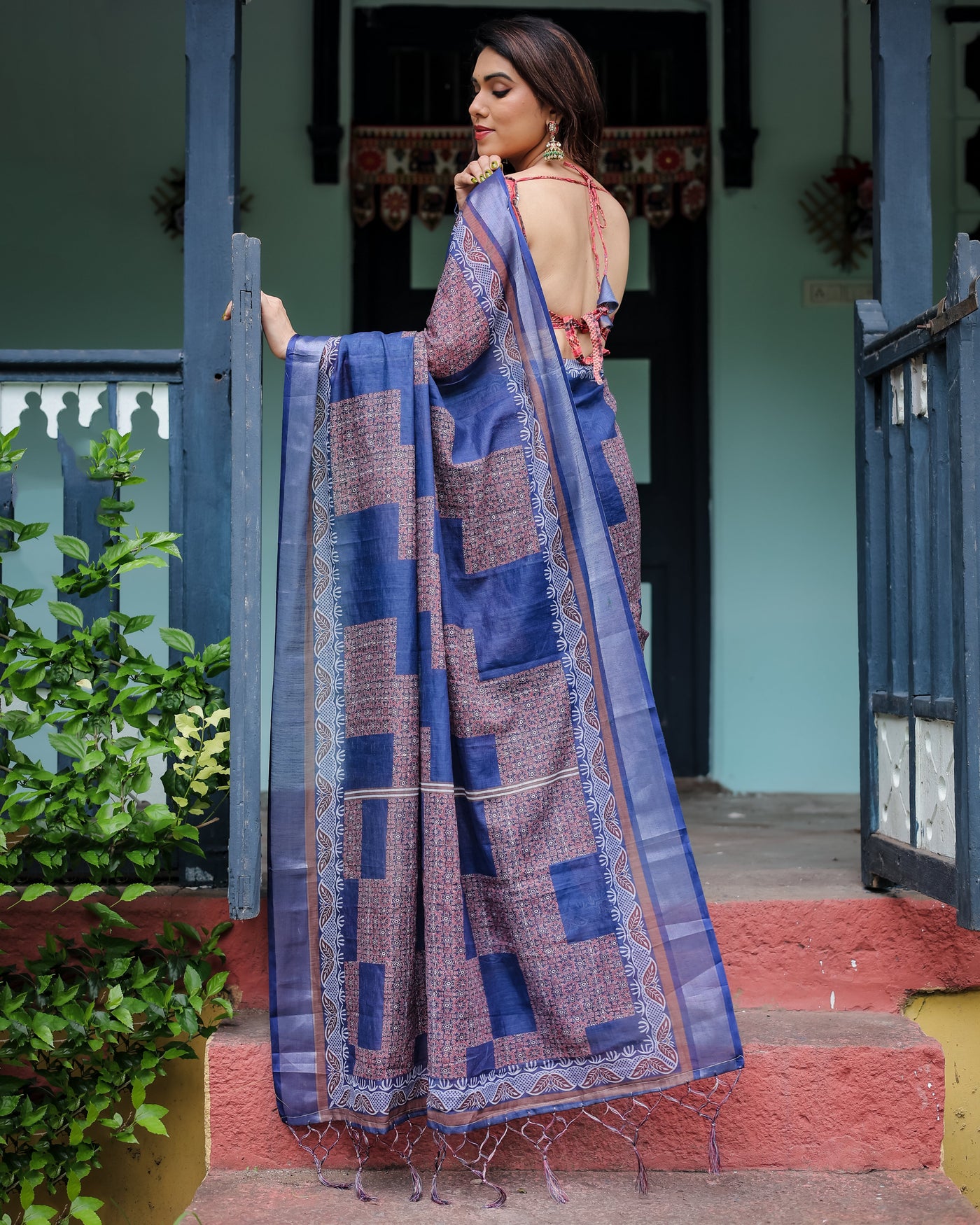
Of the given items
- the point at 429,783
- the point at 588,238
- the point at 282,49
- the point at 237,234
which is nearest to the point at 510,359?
the point at 588,238

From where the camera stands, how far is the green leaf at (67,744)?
2.39 meters

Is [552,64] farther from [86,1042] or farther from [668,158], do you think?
[668,158]

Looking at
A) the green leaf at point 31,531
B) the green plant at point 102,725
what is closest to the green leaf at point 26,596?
the green plant at point 102,725

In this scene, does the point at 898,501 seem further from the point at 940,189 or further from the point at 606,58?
the point at 606,58

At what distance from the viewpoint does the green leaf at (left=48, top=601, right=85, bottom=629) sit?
2.47 metres

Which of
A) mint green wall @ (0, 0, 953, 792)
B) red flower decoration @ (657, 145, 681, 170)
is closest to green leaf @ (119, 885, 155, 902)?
mint green wall @ (0, 0, 953, 792)

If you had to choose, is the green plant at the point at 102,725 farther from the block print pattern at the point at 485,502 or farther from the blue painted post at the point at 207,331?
the block print pattern at the point at 485,502

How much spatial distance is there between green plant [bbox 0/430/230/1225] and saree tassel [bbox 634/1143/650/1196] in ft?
2.88

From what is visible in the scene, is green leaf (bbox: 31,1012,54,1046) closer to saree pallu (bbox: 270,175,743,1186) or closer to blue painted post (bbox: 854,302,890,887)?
saree pallu (bbox: 270,175,743,1186)

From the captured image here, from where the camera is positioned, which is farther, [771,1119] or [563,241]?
[563,241]

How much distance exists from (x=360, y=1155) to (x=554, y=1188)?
371 millimetres

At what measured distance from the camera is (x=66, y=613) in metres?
2.48

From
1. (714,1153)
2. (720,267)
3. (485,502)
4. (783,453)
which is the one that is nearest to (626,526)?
(485,502)

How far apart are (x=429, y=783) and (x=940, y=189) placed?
3750mm
